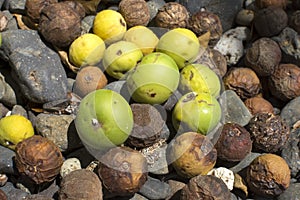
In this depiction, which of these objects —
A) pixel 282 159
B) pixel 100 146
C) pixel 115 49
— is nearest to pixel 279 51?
pixel 282 159

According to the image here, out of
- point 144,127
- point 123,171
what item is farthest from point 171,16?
point 123,171

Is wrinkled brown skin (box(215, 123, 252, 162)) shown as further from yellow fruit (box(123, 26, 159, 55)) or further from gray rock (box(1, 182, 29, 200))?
gray rock (box(1, 182, 29, 200))

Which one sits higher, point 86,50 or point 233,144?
point 86,50

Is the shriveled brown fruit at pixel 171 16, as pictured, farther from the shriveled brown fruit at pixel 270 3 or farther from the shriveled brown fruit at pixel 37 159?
the shriveled brown fruit at pixel 37 159

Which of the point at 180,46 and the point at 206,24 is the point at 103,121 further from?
the point at 206,24

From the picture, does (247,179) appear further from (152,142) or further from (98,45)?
(98,45)

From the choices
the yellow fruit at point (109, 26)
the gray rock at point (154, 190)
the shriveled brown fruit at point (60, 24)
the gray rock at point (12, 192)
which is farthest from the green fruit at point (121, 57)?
the gray rock at point (12, 192)

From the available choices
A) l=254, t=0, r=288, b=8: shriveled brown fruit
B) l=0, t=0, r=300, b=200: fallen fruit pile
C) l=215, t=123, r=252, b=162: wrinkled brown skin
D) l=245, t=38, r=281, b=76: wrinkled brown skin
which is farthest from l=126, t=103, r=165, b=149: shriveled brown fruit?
l=254, t=0, r=288, b=8: shriveled brown fruit
